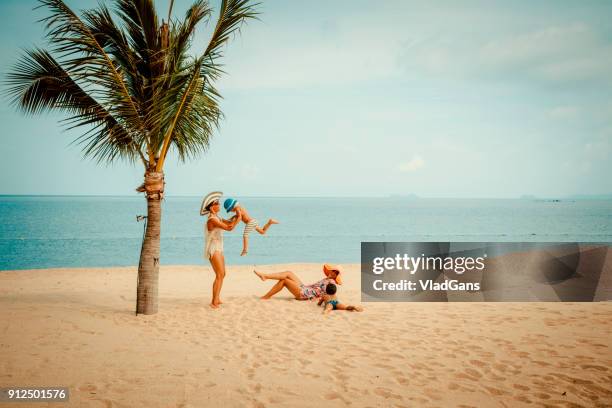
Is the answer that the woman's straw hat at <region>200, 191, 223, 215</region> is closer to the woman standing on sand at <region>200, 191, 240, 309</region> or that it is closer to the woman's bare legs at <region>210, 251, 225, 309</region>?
the woman standing on sand at <region>200, 191, 240, 309</region>

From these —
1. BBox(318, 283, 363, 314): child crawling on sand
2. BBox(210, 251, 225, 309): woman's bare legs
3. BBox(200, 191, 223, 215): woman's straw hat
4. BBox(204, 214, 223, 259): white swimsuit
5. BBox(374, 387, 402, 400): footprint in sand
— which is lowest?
BBox(374, 387, 402, 400): footprint in sand

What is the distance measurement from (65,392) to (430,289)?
6.75 metres

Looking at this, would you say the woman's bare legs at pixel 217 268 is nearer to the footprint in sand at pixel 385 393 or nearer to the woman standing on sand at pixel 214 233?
the woman standing on sand at pixel 214 233

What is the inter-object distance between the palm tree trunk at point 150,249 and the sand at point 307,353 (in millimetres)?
309

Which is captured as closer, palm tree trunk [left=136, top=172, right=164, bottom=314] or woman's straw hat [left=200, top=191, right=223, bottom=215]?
palm tree trunk [left=136, top=172, right=164, bottom=314]

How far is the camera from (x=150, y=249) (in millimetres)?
5930

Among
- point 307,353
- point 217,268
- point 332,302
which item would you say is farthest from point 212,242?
point 307,353

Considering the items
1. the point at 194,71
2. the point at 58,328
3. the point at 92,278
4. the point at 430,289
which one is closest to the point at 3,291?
the point at 92,278

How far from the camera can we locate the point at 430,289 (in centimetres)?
779

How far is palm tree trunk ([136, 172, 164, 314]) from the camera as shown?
233 inches

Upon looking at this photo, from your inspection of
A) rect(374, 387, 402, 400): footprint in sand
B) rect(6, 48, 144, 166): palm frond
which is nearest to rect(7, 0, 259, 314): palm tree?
rect(6, 48, 144, 166): palm frond

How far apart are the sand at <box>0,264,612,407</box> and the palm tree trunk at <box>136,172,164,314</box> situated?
0.31 metres

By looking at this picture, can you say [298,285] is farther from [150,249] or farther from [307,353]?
[150,249]

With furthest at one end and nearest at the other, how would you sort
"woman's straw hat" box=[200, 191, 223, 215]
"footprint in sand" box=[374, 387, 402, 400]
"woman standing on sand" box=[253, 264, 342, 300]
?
"woman standing on sand" box=[253, 264, 342, 300] → "woman's straw hat" box=[200, 191, 223, 215] → "footprint in sand" box=[374, 387, 402, 400]
